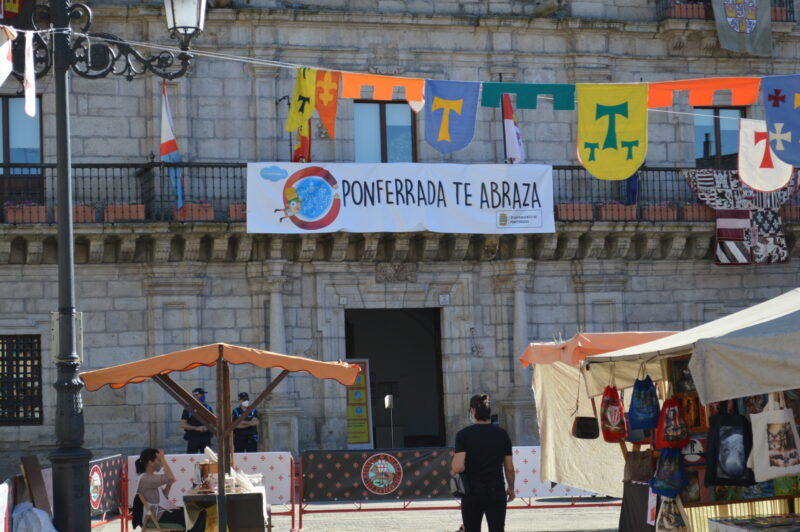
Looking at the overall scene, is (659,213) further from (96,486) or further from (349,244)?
(96,486)

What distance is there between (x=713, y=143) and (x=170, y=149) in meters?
10.6

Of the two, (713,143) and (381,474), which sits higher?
(713,143)

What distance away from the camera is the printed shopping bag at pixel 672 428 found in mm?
12594

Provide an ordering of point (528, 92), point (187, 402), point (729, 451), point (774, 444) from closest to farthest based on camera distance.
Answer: point (774, 444) → point (729, 451) → point (187, 402) → point (528, 92)

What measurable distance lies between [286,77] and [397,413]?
994 centimetres

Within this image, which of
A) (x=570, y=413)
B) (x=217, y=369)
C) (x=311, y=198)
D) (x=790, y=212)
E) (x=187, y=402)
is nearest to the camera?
(x=217, y=369)

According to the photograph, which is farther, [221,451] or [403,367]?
[403,367]

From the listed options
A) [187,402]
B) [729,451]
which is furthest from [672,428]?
[187,402]

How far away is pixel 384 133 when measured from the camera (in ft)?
87.2

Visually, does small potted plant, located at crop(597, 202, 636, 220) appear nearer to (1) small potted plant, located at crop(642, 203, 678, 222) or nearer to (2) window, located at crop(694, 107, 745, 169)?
(1) small potted plant, located at crop(642, 203, 678, 222)

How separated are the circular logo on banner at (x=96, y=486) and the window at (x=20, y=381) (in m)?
7.86

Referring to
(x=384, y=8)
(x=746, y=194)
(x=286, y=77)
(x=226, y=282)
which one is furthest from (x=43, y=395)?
(x=746, y=194)

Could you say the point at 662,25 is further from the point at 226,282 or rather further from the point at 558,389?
the point at 558,389

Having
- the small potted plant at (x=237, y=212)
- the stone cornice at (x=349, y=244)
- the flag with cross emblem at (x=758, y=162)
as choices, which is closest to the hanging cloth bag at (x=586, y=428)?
the flag with cross emblem at (x=758, y=162)
